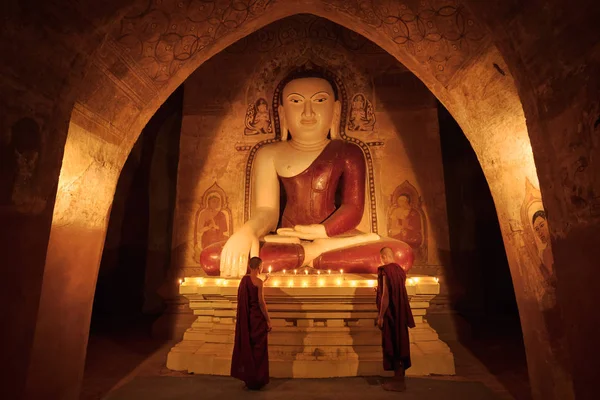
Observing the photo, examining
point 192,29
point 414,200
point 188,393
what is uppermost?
point 192,29

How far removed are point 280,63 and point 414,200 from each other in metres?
2.98

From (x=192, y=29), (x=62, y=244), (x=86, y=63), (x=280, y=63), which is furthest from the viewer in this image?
(x=280, y=63)

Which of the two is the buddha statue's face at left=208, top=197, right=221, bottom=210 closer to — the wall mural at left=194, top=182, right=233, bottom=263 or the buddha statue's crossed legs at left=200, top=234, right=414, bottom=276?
the wall mural at left=194, top=182, right=233, bottom=263

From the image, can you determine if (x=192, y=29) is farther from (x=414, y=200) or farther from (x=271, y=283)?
(x=414, y=200)

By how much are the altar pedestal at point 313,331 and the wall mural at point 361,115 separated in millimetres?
2694

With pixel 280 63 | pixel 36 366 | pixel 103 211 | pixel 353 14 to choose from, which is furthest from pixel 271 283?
pixel 280 63

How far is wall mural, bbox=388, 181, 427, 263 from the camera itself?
17.1 feet

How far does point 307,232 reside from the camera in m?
4.74

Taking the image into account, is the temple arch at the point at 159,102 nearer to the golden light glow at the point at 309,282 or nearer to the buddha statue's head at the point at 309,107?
the golden light glow at the point at 309,282

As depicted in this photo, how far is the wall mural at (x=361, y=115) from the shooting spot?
5.71m

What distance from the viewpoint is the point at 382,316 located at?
2961 mm

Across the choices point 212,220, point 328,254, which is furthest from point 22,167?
point 212,220

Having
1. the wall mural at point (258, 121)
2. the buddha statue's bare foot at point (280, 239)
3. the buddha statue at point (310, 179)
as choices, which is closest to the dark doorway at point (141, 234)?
the wall mural at point (258, 121)

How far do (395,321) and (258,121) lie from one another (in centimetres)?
385
